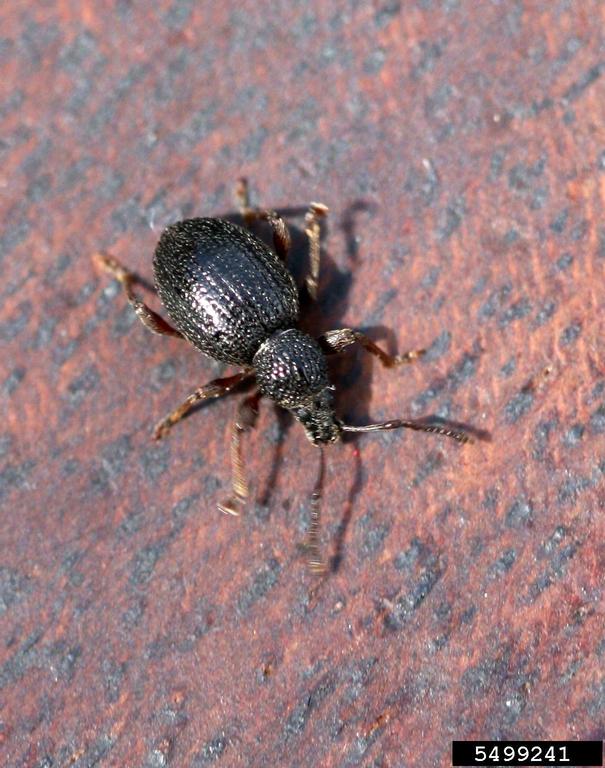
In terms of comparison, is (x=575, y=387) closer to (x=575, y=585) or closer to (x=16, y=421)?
(x=575, y=585)

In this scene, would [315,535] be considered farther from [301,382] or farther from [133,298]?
[133,298]

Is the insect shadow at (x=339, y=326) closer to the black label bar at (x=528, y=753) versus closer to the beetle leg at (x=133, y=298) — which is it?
the beetle leg at (x=133, y=298)

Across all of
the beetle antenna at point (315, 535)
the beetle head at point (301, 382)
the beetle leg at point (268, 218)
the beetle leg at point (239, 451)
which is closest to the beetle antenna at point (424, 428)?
the beetle head at point (301, 382)

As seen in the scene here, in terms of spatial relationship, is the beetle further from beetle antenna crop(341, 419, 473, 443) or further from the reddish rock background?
the reddish rock background

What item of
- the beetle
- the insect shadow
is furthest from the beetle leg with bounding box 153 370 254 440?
the insect shadow

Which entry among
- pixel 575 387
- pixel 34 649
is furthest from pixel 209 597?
pixel 575 387

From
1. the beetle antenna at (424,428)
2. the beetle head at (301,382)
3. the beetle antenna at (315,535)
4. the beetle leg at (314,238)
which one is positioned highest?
the beetle leg at (314,238)
